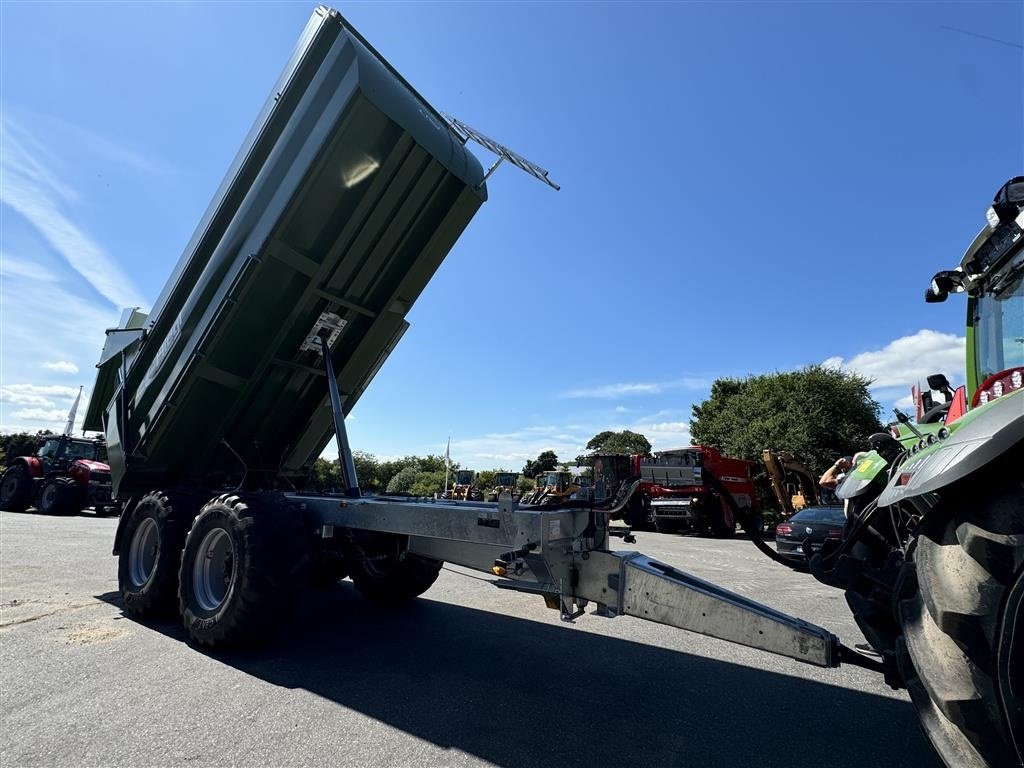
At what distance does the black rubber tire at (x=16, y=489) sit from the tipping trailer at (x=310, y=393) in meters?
16.3

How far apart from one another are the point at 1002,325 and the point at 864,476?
1084 mm

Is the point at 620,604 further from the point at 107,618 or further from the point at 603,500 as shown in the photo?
the point at 107,618

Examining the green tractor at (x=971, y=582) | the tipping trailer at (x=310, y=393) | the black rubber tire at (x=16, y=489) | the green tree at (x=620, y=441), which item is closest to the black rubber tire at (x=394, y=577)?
the tipping trailer at (x=310, y=393)

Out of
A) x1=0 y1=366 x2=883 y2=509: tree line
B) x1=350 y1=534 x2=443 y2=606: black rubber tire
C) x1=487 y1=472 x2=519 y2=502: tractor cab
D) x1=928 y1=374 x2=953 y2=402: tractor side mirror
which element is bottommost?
x1=350 y1=534 x2=443 y2=606: black rubber tire

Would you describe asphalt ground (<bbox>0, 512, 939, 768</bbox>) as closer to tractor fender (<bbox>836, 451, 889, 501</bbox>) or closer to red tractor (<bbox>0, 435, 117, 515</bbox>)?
tractor fender (<bbox>836, 451, 889, 501</bbox>)

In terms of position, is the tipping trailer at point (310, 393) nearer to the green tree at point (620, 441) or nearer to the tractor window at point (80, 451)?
the tractor window at point (80, 451)

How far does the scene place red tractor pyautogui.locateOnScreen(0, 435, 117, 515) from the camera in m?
16.5

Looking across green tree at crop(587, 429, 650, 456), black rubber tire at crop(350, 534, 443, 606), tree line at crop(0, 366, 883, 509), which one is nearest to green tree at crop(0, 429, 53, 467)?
tree line at crop(0, 366, 883, 509)

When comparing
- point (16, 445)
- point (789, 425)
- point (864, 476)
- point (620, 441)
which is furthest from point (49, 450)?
point (620, 441)

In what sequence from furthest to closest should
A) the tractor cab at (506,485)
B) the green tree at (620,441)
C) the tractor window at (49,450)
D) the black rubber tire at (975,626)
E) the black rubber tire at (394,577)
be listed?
1. the green tree at (620,441)
2. the tractor window at (49,450)
3. the black rubber tire at (394,577)
4. the tractor cab at (506,485)
5. the black rubber tire at (975,626)

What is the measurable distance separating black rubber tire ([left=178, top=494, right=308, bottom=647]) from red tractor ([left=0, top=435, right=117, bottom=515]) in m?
15.9

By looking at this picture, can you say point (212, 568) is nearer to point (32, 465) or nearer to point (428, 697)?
point (428, 697)

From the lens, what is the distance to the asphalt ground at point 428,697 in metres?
2.67

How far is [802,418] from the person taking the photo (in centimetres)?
2556
